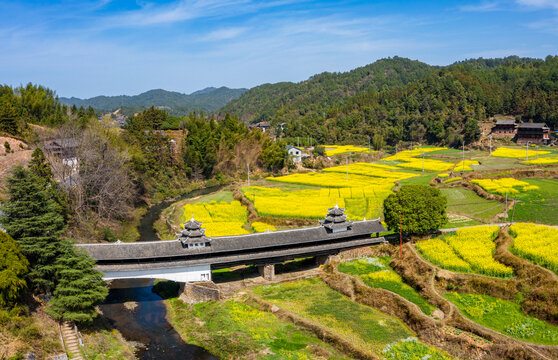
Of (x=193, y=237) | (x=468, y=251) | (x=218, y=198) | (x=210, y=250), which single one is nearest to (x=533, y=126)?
(x=218, y=198)

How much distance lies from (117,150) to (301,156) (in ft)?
174

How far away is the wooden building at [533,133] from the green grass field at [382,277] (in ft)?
259

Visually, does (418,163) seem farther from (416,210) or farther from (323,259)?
(323,259)

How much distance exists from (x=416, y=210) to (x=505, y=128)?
81.0m

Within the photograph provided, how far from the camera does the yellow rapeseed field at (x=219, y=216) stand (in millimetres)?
46344

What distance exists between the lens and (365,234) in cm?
3953

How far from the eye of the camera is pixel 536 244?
A: 33500 millimetres

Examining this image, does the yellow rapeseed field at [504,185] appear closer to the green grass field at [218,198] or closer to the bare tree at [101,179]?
the green grass field at [218,198]

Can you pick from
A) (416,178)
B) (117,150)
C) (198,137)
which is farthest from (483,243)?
(198,137)

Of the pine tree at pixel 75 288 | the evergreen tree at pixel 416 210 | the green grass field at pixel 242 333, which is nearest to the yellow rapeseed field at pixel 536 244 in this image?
the evergreen tree at pixel 416 210

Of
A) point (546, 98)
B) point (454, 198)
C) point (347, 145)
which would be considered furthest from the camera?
point (347, 145)

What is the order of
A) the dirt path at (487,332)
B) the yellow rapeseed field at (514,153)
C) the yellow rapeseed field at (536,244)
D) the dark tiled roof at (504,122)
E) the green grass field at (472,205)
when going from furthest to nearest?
the dark tiled roof at (504,122) → the yellow rapeseed field at (514,153) → the green grass field at (472,205) → the yellow rapeseed field at (536,244) → the dirt path at (487,332)

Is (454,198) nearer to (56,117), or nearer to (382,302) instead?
(382,302)

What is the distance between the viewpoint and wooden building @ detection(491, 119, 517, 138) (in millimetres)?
103925
